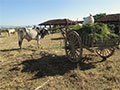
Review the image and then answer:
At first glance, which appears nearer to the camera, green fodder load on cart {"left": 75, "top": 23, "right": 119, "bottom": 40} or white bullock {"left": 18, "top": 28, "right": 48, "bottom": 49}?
green fodder load on cart {"left": 75, "top": 23, "right": 119, "bottom": 40}

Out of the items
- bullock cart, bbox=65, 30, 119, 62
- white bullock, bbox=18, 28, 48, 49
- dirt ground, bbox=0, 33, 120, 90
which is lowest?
dirt ground, bbox=0, 33, 120, 90

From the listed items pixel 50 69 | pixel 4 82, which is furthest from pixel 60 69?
pixel 4 82

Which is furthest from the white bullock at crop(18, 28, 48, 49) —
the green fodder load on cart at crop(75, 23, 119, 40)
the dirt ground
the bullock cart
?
the green fodder load on cart at crop(75, 23, 119, 40)

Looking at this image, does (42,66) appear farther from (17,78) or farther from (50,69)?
(17,78)

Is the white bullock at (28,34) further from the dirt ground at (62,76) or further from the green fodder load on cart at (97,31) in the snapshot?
the green fodder load on cart at (97,31)

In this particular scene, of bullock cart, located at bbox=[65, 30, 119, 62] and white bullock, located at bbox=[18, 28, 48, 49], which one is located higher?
white bullock, located at bbox=[18, 28, 48, 49]

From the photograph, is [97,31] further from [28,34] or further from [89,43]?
[28,34]

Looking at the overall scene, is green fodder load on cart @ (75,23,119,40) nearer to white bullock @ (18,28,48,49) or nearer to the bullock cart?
the bullock cart

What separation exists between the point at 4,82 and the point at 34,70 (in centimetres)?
113

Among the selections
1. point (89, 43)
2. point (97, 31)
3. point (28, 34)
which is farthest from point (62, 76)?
point (28, 34)

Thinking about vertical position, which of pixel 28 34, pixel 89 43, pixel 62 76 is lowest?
pixel 62 76

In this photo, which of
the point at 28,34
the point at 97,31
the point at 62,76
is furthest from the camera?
the point at 28,34

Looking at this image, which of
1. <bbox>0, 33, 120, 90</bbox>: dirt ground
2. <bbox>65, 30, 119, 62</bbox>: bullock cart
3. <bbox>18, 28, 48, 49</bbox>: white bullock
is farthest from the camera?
<bbox>18, 28, 48, 49</bbox>: white bullock

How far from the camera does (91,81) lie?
3650 millimetres
